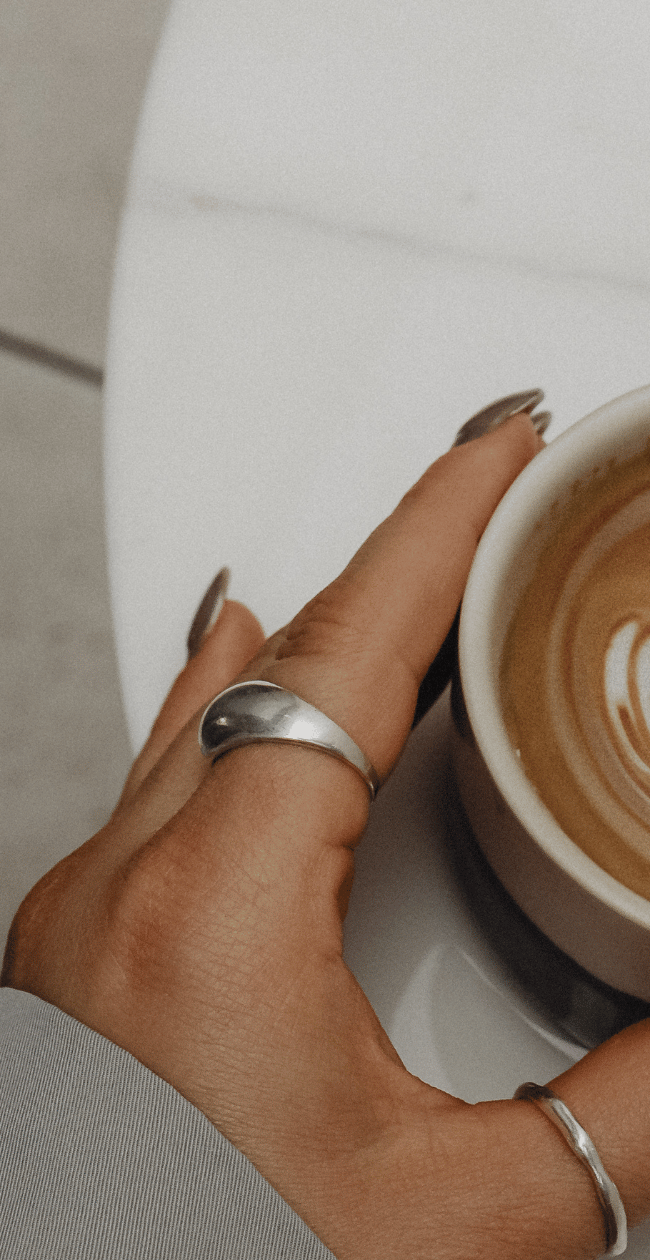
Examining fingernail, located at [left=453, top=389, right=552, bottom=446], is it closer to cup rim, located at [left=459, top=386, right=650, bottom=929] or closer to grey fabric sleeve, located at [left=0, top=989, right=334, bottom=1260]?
cup rim, located at [left=459, top=386, right=650, bottom=929]

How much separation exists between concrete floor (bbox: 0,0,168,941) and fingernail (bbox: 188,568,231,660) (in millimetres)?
593

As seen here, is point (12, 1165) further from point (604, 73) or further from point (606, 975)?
point (604, 73)

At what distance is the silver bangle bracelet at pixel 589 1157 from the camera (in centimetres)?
30

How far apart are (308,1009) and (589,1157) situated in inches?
3.5

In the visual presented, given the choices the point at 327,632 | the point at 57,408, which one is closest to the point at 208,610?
the point at 327,632

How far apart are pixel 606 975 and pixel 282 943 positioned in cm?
10

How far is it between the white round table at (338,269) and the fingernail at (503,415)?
0.04 ft

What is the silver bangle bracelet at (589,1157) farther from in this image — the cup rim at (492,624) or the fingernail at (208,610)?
the fingernail at (208,610)

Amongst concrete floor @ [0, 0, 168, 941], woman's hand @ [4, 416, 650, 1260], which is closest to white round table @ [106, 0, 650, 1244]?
woman's hand @ [4, 416, 650, 1260]

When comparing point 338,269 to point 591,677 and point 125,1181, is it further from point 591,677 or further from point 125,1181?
point 125,1181

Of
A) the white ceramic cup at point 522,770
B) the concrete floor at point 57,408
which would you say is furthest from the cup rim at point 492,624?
the concrete floor at point 57,408

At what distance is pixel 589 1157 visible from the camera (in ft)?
0.99

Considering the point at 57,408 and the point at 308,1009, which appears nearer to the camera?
the point at 308,1009

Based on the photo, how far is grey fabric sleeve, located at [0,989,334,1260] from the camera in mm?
280
